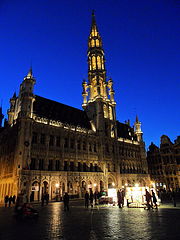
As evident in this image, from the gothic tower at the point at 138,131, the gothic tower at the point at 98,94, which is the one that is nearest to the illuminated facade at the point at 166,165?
the gothic tower at the point at 138,131

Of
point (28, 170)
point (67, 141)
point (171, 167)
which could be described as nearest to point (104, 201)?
point (28, 170)

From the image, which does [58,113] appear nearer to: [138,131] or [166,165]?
[138,131]

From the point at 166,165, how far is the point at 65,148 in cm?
4082

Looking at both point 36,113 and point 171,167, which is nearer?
point 36,113

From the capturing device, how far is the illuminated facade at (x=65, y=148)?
35.9m

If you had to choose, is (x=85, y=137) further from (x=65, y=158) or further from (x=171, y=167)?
(x=171, y=167)

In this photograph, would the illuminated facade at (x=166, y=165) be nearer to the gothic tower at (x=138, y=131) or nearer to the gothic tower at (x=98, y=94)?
the gothic tower at (x=138, y=131)

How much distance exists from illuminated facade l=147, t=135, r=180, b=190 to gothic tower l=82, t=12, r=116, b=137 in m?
23.5

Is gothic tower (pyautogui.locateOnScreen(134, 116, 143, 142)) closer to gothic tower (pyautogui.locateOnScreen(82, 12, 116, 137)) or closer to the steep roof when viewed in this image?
gothic tower (pyautogui.locateOnScreen(82, 12, 116, 137))

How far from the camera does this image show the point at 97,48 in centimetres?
6912

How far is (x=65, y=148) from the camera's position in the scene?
42.4 m

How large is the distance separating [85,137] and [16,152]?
57.3 ft

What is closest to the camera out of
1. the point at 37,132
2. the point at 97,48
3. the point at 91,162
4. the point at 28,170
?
the point at 28,170

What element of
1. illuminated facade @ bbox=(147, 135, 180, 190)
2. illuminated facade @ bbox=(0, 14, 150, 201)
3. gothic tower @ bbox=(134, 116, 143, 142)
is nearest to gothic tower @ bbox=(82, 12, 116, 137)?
illuminated facade @ bbox=(0, 14, 150, 201)
